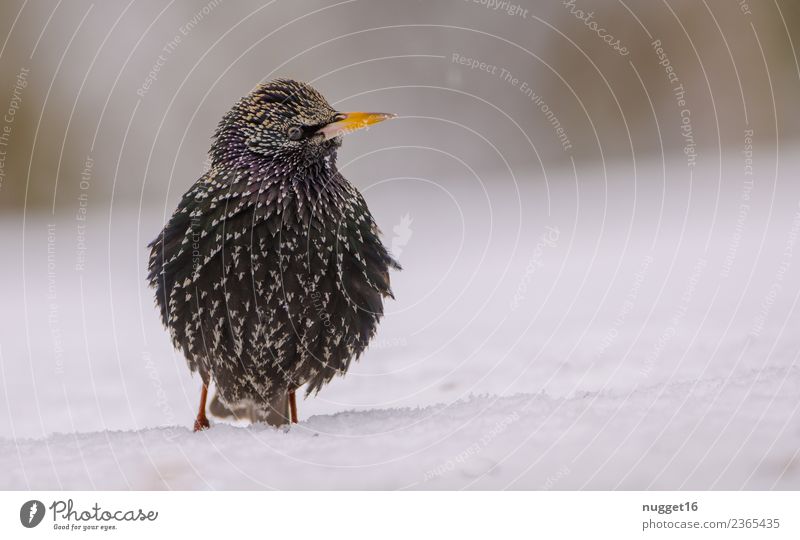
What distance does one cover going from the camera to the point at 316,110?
2.24m

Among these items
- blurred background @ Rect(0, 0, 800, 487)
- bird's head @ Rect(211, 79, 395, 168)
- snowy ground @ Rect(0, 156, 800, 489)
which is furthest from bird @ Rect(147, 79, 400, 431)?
blurred background @ Rect(0, 0, 800, 487)

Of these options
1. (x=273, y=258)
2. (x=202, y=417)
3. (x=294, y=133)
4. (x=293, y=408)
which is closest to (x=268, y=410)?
(x=293, y=408)

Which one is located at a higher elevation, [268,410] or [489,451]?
[268,410]

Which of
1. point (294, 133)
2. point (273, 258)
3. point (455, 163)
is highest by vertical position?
point (455, 163)

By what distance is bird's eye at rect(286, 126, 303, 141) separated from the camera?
2.25 m

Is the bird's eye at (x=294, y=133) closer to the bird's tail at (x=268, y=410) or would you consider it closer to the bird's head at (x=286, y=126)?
the bird's head at (x=286, y=126)

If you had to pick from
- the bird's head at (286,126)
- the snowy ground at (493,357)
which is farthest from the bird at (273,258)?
the snowy ground at (493,357)

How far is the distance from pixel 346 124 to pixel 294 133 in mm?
170

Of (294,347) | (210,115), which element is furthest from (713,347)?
(210,115)

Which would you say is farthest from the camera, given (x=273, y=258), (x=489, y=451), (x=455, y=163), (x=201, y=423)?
(x=455, y=163)

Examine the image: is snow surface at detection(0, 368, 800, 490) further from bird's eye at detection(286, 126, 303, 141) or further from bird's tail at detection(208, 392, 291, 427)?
bird's eye at detection(286, 126, 303, 141)

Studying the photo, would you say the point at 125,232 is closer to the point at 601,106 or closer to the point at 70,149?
the point at 70,149

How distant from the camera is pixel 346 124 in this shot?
2209mm

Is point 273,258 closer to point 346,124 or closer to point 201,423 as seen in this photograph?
point 346,124
